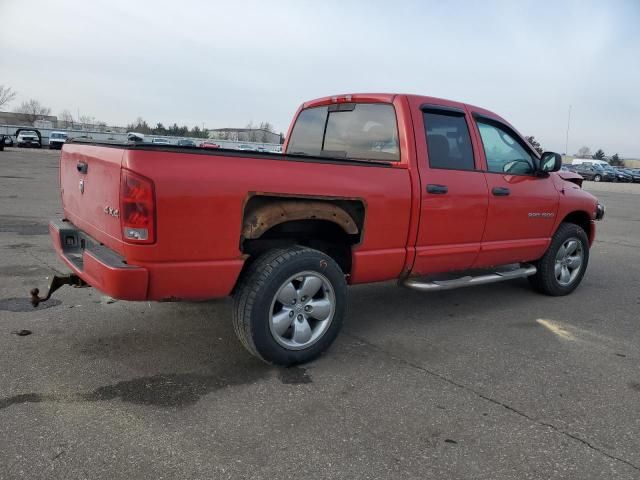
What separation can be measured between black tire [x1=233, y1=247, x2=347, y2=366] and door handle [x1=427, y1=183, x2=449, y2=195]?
107cm

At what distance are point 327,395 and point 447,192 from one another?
1944mm

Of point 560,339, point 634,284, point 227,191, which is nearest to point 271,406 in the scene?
point 227,191

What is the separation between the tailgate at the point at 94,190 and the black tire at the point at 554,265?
171 inches

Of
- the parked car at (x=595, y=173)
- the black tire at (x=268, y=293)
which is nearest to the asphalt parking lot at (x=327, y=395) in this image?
the black tire at (x=268, y=293)

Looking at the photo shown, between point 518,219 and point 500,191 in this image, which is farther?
point 518,219

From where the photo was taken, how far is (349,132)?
15.3ft

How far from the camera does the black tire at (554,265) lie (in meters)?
5.54

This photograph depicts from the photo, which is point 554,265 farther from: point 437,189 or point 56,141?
point 56,141

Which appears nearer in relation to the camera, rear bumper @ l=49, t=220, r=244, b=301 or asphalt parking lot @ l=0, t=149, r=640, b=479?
asphalt parking lot @ l=0, t=149, r=640, b=479

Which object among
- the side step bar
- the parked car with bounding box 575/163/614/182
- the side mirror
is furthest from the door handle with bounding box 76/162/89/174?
the parked car with bounding box 575/163/614/182

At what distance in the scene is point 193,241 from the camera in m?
3.05

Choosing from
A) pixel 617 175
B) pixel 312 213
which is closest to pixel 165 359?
pixel 312 213

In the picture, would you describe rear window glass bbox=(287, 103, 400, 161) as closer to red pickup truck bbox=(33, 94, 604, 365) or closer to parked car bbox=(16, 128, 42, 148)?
red pickup truck bbox=(33, 94, 604, 365)

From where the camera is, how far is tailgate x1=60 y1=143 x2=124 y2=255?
302 centimetres
